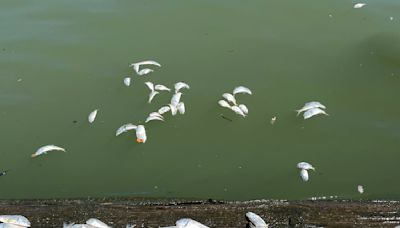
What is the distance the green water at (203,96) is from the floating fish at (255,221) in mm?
631

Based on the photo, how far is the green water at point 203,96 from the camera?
12.7 ft

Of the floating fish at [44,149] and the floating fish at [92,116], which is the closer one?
the floating fish at [44,149]

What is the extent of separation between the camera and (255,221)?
307 cm

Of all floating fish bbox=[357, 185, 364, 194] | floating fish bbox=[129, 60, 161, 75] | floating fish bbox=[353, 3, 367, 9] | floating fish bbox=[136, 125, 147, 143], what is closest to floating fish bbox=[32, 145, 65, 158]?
floating fish bbox=[136, 125, 147, 143]

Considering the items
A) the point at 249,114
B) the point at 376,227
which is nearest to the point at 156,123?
the point at 249,114

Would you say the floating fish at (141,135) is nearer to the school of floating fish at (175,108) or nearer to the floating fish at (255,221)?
the school of floating fish at (175,108)

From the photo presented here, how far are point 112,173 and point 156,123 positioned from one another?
639mm

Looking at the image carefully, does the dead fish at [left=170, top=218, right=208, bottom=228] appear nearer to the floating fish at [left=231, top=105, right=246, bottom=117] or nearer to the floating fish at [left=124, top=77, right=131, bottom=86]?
the floating fish at [left=231, top=105, right=246, bottom=117]

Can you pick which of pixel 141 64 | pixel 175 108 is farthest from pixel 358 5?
pixel 175 108

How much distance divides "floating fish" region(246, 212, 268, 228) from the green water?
2.07ft

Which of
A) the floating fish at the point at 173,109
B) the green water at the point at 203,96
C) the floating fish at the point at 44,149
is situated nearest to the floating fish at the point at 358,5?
the green water at the point at 203,96

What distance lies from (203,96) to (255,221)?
1831 millimetres

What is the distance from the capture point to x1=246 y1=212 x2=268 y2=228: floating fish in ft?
10.0

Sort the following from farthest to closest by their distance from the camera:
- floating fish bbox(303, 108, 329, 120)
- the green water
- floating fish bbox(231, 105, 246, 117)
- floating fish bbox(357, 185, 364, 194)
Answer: floating fish bbox(231, 105, 246, 117)
floating fish bbox(303, 108, 329, 120)
the green water
floating fish bbox(357, 185, 364, 194)
